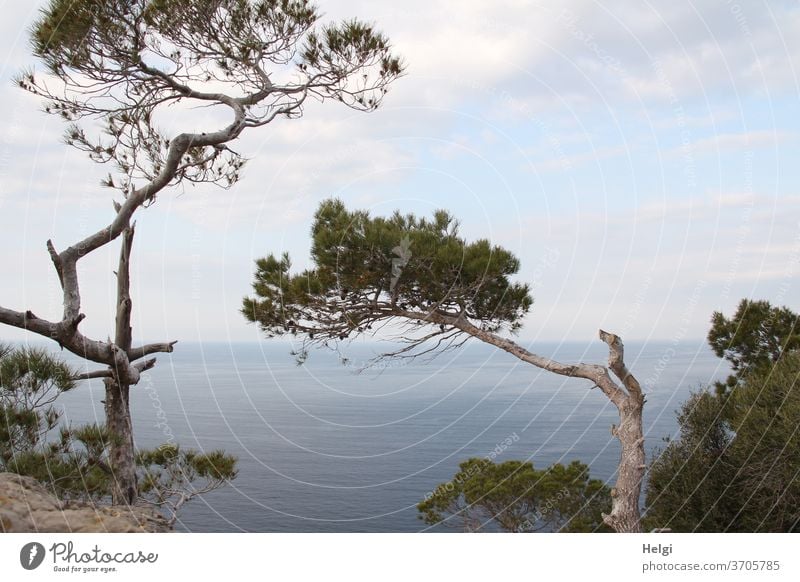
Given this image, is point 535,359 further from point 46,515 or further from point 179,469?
point 46,515

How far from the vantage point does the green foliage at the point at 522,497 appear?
382 inches

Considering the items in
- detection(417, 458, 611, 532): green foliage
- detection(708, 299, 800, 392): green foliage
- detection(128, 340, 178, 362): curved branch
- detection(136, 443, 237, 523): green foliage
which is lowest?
detection(417, 458, 611, 532): green foliage

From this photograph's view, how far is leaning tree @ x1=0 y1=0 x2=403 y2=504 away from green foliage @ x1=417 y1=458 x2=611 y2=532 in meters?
5.59

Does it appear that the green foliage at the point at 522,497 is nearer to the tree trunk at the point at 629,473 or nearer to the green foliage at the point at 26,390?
the tree trunk at the point at 629,473

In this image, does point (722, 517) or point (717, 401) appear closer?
point (722, 517)

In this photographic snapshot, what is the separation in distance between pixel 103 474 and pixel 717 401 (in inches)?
254

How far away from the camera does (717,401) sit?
813 cm

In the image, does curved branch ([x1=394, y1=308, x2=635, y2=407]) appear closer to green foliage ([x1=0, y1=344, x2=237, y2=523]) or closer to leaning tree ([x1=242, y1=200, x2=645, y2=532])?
leaning tree ([x1=242, y1=200, x2=645, y2=532])

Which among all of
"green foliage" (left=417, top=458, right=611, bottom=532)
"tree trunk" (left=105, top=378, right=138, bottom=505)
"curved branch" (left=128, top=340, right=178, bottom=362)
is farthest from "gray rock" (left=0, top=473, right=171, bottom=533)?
"green foliage" (left=417, top=458, right=611, bottom=532)

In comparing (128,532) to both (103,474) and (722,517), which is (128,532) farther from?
(722,517)

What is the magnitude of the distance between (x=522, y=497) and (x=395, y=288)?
3.83 m

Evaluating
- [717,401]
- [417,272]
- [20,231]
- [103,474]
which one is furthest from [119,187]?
[717,401]

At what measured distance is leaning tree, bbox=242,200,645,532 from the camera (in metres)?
7.57
